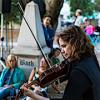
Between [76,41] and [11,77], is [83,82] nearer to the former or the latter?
[76,41]

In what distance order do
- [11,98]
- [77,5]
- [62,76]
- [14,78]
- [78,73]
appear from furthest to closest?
1. [77,5]
2. [14,78]
3. [11,98]
4. [62,76]
5. [78,73]

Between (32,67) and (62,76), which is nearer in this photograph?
(62,76)

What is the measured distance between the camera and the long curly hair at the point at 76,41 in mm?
2879

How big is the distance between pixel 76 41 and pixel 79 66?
6.9 inches

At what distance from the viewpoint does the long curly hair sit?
2879 millimetres

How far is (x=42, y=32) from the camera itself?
9367mm

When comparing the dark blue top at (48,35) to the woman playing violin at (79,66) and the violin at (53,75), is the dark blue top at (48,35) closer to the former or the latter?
the violin at (53,75)

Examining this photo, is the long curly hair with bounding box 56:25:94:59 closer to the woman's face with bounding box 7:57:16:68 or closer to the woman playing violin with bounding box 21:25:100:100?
the woman playing violin with bounding box 21:25:100:100

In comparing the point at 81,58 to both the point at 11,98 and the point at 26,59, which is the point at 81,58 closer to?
the point at 11,98

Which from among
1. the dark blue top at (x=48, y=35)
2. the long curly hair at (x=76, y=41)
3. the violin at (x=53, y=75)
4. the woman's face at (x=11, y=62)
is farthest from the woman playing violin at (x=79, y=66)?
the dark blue top at (x=48, y=35)

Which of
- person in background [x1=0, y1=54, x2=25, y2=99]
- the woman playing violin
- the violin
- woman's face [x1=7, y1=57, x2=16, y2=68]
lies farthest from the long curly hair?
woman's face [x1=7, y1=57, x2=16, y2=68]

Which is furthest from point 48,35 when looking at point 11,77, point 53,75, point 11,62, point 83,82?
point 83,82

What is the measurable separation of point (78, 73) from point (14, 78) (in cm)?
444

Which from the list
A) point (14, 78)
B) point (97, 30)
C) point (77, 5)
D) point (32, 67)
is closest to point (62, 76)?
point (14, 78)
